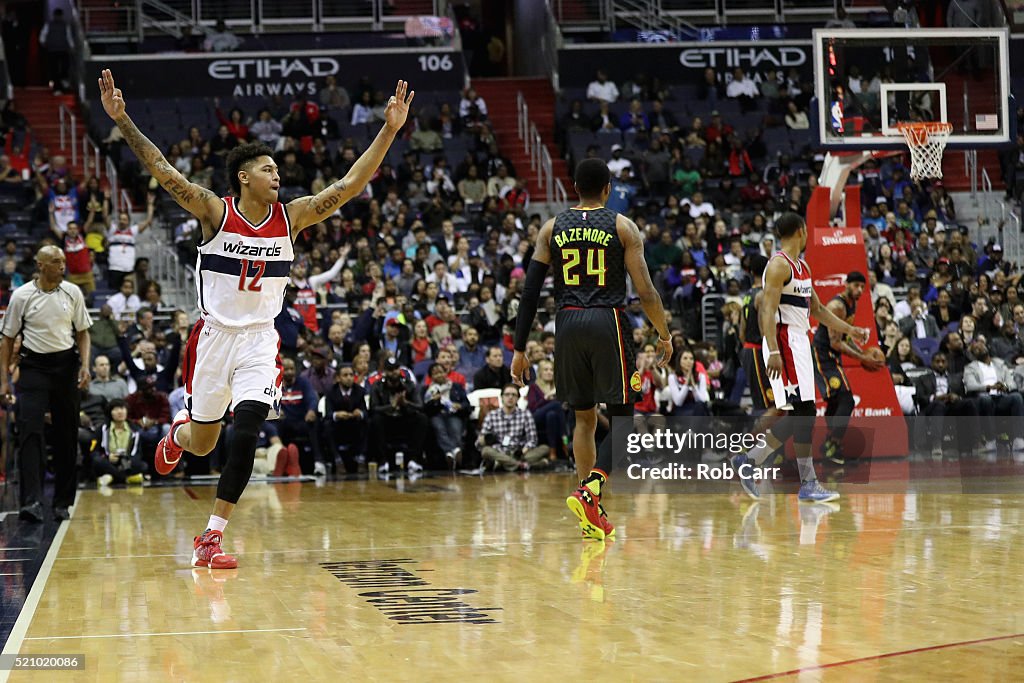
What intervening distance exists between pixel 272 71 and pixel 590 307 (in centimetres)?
1918

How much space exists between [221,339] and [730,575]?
3.04m

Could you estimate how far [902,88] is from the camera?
610 inches

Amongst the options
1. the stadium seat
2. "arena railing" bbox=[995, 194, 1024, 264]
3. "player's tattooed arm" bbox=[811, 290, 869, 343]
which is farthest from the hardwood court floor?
"arena railing" bbox=[995, 194, 1024, 264]

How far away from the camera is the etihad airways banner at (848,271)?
608 inches

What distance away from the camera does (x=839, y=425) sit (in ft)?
43.5

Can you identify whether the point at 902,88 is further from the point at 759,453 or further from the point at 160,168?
the point at 160,168

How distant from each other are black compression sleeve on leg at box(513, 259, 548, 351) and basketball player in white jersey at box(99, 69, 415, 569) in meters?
1.31

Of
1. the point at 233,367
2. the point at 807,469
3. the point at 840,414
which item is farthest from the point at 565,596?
the point at 840,414

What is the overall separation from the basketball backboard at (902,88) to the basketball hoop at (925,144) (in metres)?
0.09

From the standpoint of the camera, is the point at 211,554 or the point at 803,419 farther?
the point at 803,419

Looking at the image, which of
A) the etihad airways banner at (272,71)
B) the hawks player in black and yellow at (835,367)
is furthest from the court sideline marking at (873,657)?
the etihad airways banner at (272,71)

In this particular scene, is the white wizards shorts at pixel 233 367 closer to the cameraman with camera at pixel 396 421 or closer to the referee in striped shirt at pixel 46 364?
the referee in striped shirt at pixel 46 364

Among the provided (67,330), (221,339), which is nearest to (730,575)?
(221,339)

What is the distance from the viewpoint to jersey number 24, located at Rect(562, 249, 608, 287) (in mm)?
8359
